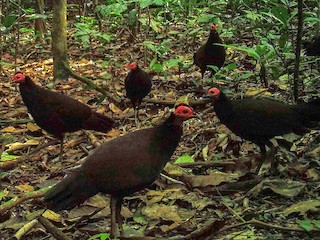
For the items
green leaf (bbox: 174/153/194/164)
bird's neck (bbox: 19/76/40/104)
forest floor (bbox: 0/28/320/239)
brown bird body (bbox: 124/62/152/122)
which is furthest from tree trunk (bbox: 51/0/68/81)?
green leaf (bbox: 174/153/194/164)

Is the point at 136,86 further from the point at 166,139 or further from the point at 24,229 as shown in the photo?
the point at 166,139

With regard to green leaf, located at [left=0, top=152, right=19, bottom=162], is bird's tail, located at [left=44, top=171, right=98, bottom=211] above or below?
above

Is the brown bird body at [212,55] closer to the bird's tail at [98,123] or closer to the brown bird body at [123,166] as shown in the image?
the bird's tail at [98,123]

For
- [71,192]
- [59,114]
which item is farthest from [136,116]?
[71,192]

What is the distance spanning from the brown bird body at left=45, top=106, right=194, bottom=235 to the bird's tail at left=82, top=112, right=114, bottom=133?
250cm

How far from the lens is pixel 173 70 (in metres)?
9.83

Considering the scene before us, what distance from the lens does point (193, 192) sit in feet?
15.5

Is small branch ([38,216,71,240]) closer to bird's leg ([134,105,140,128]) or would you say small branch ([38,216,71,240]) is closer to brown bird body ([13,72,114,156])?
brown bird body ([13,72,114,156])

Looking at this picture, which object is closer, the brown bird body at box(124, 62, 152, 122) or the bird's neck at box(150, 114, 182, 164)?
the bird's neck at box(150, 114, 182, 164)

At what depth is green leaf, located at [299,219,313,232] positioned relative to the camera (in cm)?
366

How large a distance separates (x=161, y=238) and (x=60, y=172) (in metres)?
2.29

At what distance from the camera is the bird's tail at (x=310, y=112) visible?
15.6 feet

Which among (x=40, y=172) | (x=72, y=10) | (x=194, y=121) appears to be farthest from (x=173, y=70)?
(x=72, y=10)

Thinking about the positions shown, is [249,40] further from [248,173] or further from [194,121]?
[248,173]
